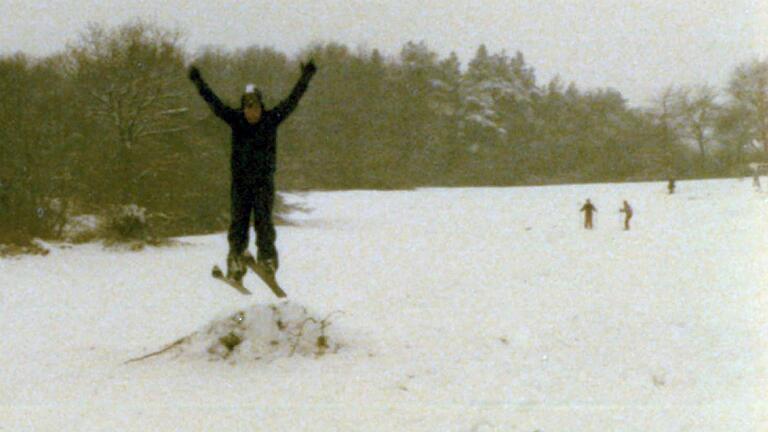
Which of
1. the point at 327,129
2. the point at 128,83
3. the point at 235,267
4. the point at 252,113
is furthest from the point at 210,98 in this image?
the point at 327,129

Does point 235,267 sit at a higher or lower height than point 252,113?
lower

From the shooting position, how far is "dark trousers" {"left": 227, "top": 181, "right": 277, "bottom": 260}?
22.1ft

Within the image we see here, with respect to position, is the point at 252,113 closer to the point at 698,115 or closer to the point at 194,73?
the point at 194,73

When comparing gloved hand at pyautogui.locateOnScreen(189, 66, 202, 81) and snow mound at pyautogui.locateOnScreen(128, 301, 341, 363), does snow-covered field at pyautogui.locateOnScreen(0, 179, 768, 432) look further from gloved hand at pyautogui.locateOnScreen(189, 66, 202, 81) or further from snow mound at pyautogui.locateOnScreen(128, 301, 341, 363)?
gloved hand at pyautogui.locateOnScreen(189, 66, 202, 81)

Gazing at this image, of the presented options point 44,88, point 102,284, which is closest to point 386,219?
point 44,88

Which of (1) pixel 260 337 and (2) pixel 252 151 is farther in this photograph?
(2) pixel 252 151

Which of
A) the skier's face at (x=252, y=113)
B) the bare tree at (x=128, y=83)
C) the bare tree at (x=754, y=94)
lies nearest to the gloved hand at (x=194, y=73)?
the skier's face at (x=252, y=113)

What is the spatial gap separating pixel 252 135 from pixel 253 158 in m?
0.24

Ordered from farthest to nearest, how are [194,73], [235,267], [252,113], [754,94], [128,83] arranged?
[754,94] < [128,83] < [235,267] < [252,113] < [194,73]

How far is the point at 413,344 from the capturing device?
7.21m

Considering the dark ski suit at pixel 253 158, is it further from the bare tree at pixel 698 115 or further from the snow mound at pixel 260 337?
the bare tree at pixel 698 115

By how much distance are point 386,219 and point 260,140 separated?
1125 inches

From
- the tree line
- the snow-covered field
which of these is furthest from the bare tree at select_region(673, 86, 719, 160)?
the snow-covered field

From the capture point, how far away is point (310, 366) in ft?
20.2
